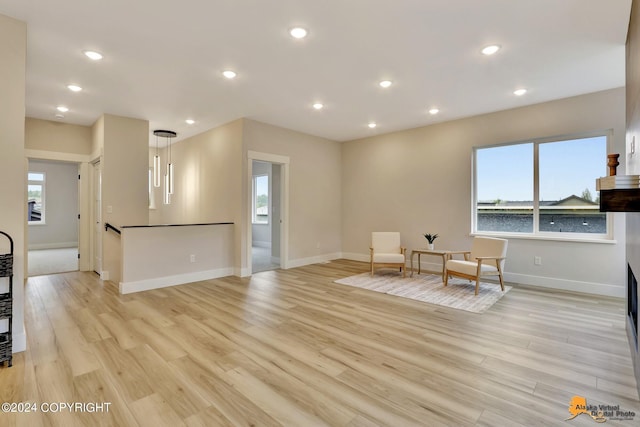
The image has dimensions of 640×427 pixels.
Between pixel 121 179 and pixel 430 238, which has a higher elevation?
pixel 121 179

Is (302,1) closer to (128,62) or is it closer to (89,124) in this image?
(128,62)

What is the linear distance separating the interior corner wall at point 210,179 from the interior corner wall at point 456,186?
2.85m

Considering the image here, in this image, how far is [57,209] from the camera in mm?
9320

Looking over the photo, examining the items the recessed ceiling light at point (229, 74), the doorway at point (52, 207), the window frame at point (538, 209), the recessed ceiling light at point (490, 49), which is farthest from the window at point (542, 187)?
the doorway at point (52, 207)

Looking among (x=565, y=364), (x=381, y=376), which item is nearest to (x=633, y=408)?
(x=565, y=364)

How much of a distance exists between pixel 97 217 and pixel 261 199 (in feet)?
16.8

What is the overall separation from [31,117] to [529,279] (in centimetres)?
872

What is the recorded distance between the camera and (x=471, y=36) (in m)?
2.91

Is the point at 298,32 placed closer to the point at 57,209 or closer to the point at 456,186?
the point at 456,186

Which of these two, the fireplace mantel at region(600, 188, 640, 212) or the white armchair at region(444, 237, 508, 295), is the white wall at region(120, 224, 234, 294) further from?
the fireplace mantel at region(600, 188, 640, 212)

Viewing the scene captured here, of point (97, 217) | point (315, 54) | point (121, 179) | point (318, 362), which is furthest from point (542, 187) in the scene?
point (97, 217)

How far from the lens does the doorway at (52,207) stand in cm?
891

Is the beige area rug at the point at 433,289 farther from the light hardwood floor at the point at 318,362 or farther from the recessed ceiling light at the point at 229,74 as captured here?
the recessed ceiling light at the point at 229,74

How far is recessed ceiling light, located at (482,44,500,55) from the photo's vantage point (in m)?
3.09
